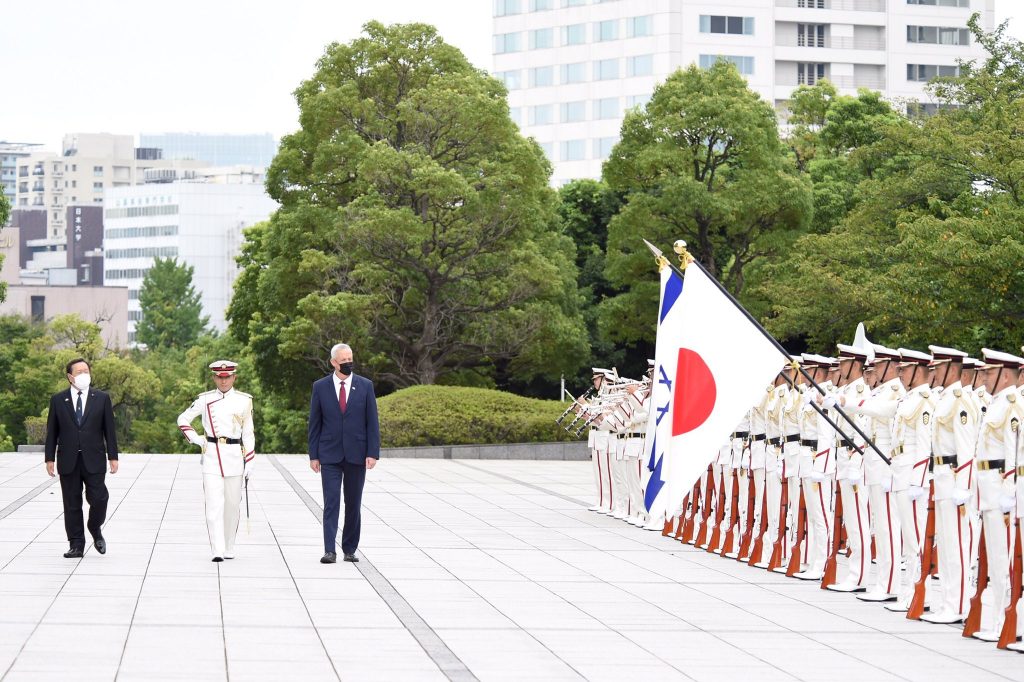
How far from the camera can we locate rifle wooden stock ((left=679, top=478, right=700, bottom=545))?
17.7 meters

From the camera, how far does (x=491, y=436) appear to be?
124 ft

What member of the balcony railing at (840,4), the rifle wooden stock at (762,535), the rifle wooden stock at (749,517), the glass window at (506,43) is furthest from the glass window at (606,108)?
the rifle wooden stock at (762,535)

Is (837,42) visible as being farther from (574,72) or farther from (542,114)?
(542,114)

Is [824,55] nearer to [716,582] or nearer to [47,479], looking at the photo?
[47,479]

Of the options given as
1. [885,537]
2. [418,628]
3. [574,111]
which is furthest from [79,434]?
[574,111]

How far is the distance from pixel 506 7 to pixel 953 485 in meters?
90.5

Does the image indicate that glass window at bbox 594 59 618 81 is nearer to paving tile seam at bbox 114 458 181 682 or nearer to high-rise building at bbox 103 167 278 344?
high-rise building at bbox 103 167 278 344

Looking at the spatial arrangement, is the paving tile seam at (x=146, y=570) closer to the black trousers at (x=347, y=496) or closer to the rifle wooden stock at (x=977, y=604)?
the black trousers at (x=347, y=496)

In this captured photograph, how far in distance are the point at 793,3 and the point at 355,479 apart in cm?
8441

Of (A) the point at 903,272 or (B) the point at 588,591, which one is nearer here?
(B) the point at 588,591

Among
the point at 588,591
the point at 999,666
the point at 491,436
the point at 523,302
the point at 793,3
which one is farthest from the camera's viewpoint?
the point at 793,3

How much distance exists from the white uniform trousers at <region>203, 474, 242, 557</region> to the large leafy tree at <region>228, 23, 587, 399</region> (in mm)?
23399

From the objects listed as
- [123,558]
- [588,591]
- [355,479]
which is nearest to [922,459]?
[588,591]

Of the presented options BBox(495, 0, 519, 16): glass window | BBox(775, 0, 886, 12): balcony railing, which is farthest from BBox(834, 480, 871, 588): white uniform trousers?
BBox(495, 0, 519, 16): glass window
